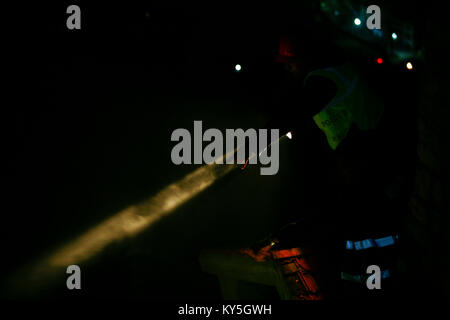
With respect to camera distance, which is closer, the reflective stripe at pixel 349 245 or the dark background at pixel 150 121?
the reflective stripe at pixel 349 245

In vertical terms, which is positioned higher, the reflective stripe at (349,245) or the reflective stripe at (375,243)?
the reflective stripe at (375,243)

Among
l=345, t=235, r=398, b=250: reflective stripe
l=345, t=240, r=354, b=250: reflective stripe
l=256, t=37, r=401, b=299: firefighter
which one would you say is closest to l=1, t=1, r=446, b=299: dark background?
l=256, t=37, r=401, b=299: firefighter

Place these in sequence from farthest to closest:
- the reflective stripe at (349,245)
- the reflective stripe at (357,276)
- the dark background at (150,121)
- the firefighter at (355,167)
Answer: the dark background at (150,121)
the reflective stripe at (349,245)
the reflective stripe at (357,276)
the firefighter at (355,167)

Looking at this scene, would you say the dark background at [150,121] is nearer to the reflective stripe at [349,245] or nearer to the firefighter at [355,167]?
the firefighter at [355,167]

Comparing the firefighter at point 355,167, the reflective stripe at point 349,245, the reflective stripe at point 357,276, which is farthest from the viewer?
the reflective stripe at point 349,245

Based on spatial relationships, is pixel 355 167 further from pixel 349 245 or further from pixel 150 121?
pixel 150 121

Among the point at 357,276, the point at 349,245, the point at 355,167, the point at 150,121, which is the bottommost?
Result: the point at 357,276

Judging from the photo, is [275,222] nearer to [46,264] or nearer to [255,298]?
[255,298]

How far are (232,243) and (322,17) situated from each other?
14.5 feet

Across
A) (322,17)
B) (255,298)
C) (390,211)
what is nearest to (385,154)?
(390,211)

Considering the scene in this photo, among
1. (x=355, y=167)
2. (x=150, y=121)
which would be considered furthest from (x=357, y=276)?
(x=150, y=121)

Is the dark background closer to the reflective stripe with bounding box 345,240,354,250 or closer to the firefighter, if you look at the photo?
the firefighter

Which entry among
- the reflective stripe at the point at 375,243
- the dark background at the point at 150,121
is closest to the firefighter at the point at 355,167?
the reflective stripe at the point at 375,243

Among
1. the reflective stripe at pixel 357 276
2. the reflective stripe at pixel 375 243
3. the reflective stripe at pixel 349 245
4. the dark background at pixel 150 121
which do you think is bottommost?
the reflective stripe at pixel 357 276
